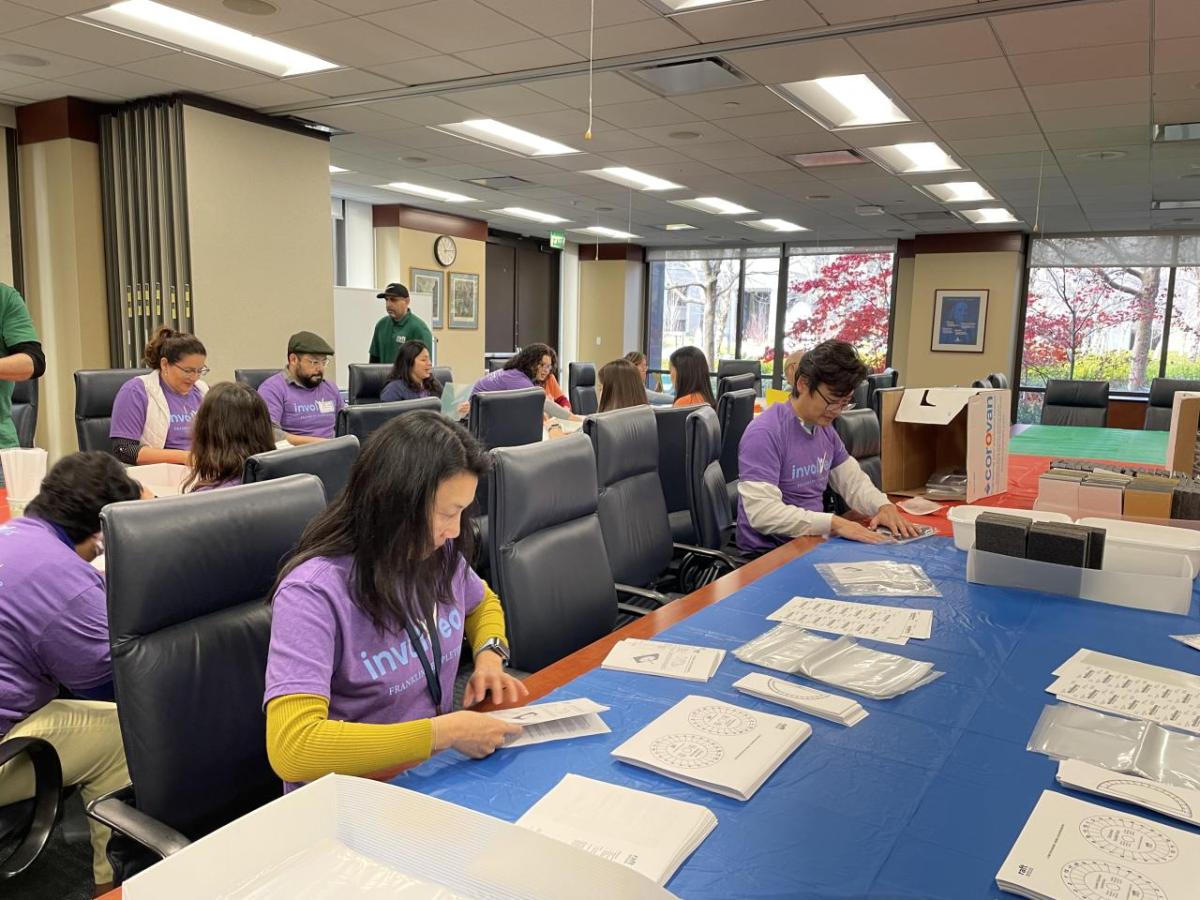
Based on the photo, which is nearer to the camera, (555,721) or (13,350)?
(555,721)

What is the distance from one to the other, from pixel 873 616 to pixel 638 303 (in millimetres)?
11197

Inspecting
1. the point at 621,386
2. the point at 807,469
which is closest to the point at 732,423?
the point at 621,386

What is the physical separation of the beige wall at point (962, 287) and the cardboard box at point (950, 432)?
253 inches

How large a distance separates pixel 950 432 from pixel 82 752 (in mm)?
3160

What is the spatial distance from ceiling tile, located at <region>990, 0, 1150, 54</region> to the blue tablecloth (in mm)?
2763

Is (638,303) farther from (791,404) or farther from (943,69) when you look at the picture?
(791,404)

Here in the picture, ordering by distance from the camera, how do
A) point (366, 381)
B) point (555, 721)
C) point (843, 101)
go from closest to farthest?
point (555, 721) → point (843, 101) → point (366, 381)

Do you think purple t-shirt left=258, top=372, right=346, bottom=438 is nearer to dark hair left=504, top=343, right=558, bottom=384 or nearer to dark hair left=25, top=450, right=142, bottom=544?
dark hair left=504, top=343, right=558, bottom=384

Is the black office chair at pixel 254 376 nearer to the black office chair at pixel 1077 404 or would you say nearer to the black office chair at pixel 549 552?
the black office chair at pixel 549 552

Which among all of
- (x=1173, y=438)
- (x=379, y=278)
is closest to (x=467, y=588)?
(x=1173, y=438)

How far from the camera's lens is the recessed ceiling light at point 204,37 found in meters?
3.83

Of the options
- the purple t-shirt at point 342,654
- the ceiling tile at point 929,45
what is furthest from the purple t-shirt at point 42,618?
the ceiling tile at point 929,45

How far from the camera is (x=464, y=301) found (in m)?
9.95

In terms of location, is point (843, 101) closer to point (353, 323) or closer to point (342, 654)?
point (342, 654)
